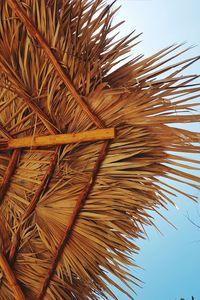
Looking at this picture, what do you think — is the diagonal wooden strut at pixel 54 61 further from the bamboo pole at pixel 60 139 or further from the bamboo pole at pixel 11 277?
the bamboo pole at pixel 11 277

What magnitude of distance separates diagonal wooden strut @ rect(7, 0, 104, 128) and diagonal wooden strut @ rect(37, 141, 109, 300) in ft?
0.45

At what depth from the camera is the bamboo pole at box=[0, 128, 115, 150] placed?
5.79ft

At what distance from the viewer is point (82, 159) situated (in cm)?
189

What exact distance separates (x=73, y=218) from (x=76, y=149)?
1.02 feet

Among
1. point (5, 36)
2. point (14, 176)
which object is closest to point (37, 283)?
point (14, 176)

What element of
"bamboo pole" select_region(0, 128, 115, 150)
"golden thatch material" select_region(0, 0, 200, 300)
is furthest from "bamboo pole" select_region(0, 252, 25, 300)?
"bamboo pole" select_region(0, 128, 115, 150)

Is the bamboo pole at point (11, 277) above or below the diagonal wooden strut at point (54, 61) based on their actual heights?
below

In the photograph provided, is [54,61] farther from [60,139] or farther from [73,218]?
[73,218]

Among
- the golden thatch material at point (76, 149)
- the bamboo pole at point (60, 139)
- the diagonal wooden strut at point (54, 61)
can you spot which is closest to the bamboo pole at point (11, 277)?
the golden thatch material at point (76, 149)

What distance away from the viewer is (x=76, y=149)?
189cm

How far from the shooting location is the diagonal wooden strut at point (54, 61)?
172 centimetres

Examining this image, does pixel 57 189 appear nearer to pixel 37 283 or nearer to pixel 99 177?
pixel 99 177

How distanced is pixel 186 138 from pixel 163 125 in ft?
0.35

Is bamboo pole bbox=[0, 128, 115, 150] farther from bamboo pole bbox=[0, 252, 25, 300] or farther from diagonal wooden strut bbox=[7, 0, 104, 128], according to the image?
bamboo pole bbox=[0, 252, 25, 300]
